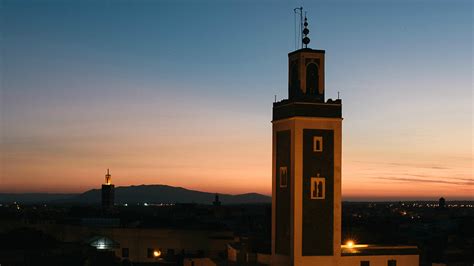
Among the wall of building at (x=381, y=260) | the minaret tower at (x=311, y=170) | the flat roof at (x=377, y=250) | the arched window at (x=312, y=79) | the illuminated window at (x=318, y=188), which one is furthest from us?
the flat roof at (x=377, y=250)

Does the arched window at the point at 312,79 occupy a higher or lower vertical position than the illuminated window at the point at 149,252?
higher

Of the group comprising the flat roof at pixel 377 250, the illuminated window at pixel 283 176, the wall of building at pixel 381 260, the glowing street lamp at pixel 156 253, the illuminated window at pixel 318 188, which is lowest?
the glowing street lamp at pixel 156 253

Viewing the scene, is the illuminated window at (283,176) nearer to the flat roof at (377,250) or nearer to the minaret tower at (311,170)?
the minaret tower at (311,170)

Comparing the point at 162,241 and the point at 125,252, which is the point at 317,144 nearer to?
the point at 162,241

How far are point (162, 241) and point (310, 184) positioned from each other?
22035 mm

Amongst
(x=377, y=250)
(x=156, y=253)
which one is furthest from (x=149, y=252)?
(x=377, y=250)

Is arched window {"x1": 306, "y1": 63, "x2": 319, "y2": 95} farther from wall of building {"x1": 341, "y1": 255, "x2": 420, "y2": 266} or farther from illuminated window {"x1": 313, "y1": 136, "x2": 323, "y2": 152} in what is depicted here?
wall of building {"x1": 341, "y1": 255, "x2": 420, "y2": 266}

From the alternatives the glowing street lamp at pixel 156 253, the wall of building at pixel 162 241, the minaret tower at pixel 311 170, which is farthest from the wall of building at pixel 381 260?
the glowing street lamp at pixel 156 253

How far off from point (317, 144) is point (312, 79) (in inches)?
110

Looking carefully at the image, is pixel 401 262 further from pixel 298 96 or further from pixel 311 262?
pixel 298 96

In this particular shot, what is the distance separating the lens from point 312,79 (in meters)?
35.7

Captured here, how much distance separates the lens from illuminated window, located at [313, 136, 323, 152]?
35153mm

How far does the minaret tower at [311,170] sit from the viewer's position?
3478cm

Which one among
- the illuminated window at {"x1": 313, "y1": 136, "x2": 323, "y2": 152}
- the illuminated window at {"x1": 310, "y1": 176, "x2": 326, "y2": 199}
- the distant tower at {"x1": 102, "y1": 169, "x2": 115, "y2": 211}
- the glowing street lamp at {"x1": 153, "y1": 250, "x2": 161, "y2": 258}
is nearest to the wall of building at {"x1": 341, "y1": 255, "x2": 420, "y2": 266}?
the illuminated window at {"x1": 310, "y1": 176, "x2": 326, "y2": 199}
